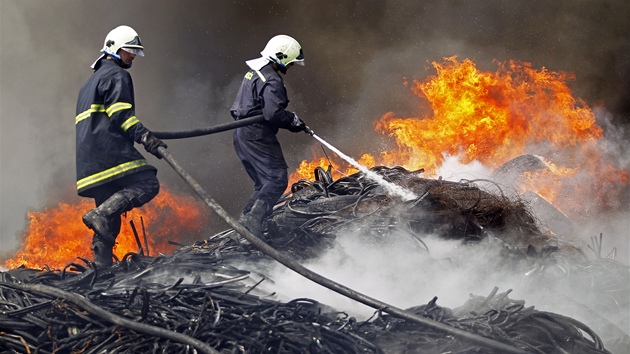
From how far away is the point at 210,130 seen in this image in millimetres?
7164

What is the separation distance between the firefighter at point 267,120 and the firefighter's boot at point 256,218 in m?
0.01

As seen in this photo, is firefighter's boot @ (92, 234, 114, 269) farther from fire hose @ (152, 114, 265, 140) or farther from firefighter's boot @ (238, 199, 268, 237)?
firefighter's boot @ (238, 199, 268, 237)

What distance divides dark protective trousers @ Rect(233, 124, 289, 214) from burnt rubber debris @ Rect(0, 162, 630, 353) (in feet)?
1.43

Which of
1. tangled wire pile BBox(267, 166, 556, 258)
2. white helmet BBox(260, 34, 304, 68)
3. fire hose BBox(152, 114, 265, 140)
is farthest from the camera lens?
white helmet BBox(260, 34, 304, 68)

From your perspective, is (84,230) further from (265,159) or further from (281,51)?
(281,51)

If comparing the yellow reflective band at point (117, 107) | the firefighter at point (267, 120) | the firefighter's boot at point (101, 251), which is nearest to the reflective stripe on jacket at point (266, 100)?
the firefighter at point (267, 120)

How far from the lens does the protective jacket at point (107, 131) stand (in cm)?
643

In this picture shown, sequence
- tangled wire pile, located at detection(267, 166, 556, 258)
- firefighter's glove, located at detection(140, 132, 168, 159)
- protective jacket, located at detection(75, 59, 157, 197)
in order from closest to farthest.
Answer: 1. firefighter's glove, located at detection(140, 132, 168, 159)
2. protective jacket, located at detection(75, 59, 157, 197)
3. tangled wire pile, located at detection(267, 166, 556, 258)

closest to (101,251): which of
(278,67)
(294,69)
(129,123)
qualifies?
(129,123)

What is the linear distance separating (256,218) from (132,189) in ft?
4.56

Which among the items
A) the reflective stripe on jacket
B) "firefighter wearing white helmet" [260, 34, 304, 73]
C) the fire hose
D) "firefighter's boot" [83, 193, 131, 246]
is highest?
"firefighter wearing white helmet" [260, 34, 304, 73]

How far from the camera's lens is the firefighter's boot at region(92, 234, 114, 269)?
6.52 meters

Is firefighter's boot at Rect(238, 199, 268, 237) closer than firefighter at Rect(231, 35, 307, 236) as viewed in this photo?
Yes

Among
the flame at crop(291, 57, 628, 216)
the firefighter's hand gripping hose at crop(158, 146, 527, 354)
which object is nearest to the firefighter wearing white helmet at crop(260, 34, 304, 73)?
the firefighter's hand gripping hose at crop(158, 146, 527, 354)
